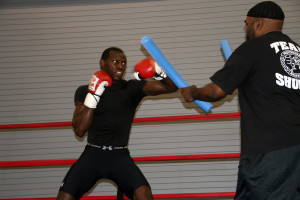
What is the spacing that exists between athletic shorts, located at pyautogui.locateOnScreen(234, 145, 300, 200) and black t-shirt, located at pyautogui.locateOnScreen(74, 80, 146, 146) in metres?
1.12

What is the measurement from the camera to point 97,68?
4.58 meters

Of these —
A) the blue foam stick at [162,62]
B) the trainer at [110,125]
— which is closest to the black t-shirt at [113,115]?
the trainer at [110,125]

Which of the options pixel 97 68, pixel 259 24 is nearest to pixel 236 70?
pixel 259 24

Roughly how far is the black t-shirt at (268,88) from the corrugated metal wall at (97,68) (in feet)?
8.64

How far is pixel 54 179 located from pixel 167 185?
149cm

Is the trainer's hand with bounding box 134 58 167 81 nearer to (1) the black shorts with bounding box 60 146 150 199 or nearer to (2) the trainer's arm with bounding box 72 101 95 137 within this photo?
(2) the trainer's arm with bounding box 72 101 95 137

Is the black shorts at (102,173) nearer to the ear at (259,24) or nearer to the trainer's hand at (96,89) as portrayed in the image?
the trainer's hand at (96,89)

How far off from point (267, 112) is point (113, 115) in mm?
1204

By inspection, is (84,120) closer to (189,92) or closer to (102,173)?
(102,173)

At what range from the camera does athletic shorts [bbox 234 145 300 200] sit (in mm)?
1688

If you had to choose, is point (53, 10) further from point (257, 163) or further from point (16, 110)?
point (257, 163)

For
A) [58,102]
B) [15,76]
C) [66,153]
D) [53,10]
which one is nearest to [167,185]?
[66,153]

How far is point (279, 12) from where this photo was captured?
1914mm

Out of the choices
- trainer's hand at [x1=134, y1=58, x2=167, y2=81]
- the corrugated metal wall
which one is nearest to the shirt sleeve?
trainer's hand at [x1=134, y1=58, x2=167, y2=81]
